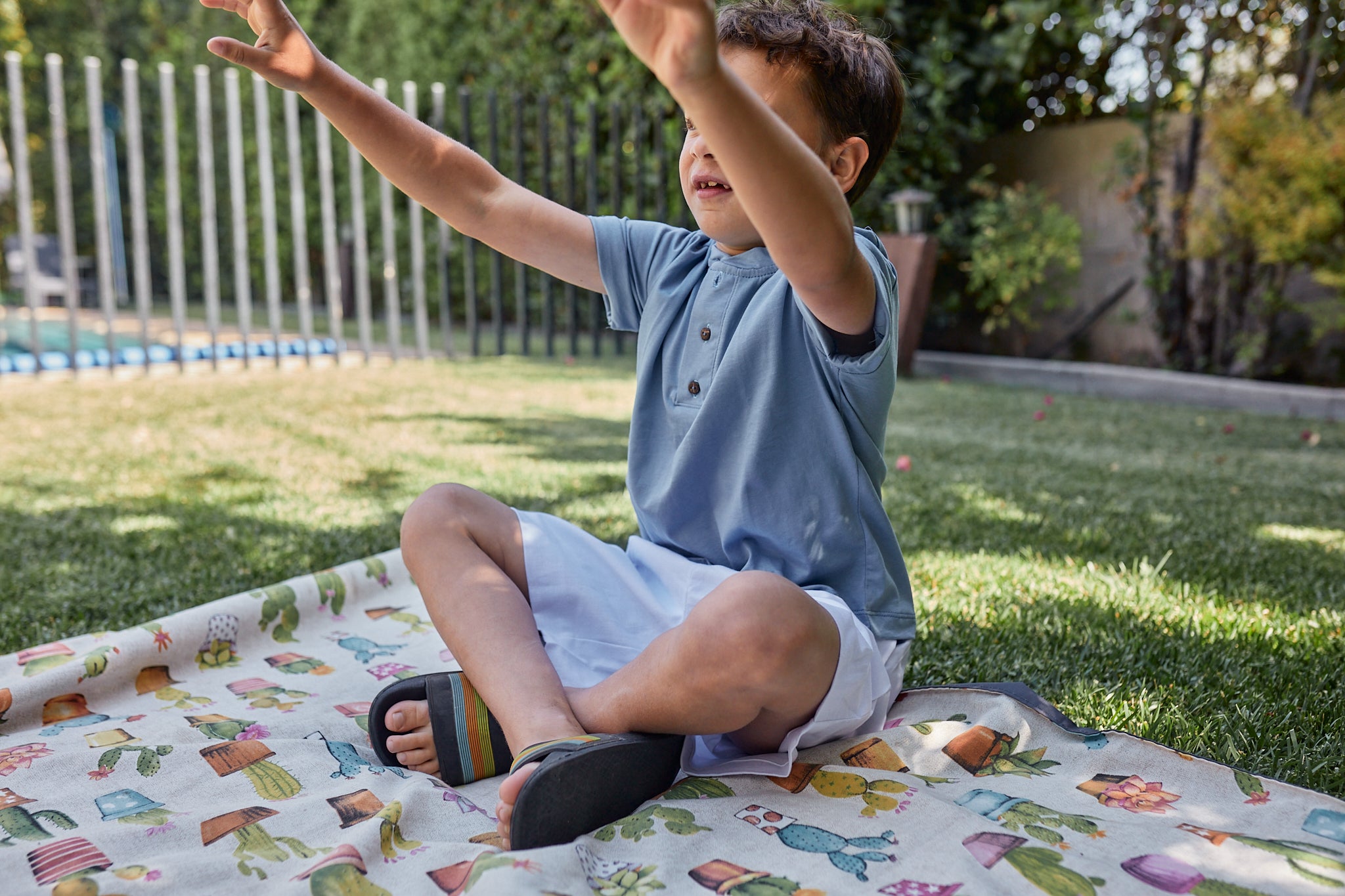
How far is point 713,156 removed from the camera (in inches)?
50.8

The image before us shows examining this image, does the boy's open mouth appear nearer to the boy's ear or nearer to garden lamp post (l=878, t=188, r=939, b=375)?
the boy's ear

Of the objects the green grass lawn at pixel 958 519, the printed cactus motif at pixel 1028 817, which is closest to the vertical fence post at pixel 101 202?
the green grass lawn at pixel 958 519

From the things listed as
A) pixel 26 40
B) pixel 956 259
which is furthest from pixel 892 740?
pixel 26 40

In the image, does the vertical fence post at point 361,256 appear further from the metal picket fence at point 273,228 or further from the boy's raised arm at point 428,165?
the boy's raised arm at point 428,165

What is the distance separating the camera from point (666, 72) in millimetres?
1013

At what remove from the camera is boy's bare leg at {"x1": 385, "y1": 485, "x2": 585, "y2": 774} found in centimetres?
131

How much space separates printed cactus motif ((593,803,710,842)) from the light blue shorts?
141 millimetres

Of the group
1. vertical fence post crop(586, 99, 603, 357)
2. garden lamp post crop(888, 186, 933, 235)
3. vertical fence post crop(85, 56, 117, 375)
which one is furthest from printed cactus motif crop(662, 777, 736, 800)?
garden lamp post crop(888, 186, 933, 235)

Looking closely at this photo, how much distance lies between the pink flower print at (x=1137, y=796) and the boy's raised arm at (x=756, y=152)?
745 millimetres

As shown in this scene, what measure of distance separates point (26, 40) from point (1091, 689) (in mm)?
15843

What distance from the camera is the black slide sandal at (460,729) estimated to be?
1402 millimetres

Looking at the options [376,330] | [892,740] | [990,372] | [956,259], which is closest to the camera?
[892,740]

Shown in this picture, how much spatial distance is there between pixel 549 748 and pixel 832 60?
997 millimetres

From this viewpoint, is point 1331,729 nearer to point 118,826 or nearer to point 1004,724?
point 1004,724
